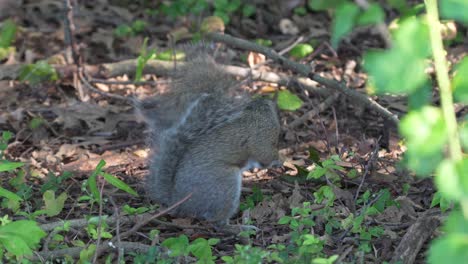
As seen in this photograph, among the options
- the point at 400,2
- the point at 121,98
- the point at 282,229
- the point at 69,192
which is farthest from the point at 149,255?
the point at 121,98

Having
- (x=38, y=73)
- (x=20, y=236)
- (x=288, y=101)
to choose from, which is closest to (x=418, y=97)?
(x=20, y=236)

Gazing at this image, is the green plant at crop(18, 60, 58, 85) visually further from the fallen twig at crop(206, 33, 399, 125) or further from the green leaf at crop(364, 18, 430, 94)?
the green leaf at crop(364, 18, 430, 94)

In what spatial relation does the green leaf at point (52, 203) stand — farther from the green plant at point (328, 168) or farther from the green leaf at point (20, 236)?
the green plant at point (328, 168)

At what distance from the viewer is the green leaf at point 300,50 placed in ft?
20.1

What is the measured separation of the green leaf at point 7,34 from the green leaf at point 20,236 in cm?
385

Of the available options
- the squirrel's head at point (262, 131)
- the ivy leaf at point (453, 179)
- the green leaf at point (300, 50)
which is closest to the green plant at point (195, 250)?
the squirrel's head at point (262, 131)

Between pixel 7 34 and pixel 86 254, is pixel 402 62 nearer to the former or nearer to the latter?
pixel 86 254

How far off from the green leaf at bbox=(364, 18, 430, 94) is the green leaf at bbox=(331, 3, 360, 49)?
9cm

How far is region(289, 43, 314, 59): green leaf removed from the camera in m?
6.14

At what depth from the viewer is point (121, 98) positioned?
590 centimetres

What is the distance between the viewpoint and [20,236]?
3025 millimetres

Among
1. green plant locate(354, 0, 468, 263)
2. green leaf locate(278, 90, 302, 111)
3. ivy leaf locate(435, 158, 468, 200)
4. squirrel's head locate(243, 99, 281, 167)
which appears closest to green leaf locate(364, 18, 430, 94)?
green plant locate(354, 0, 468, 263)

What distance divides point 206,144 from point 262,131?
441 mm

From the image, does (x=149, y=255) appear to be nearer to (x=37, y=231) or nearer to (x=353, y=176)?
(x=37, y=231)
